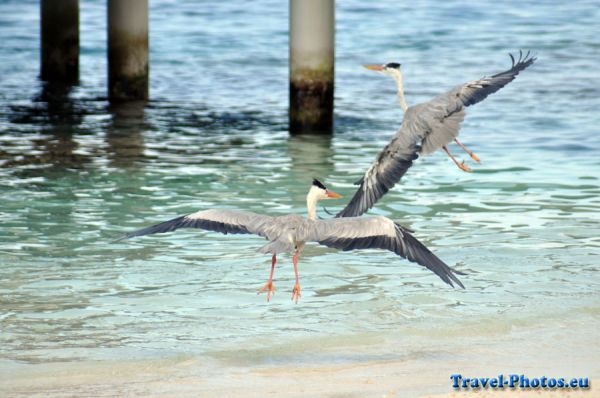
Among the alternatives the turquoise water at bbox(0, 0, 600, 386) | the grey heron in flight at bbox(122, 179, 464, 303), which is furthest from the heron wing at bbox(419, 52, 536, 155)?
the grey heron in flight at bbox(122, 179, 464, 303)

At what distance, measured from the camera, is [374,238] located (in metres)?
10.5

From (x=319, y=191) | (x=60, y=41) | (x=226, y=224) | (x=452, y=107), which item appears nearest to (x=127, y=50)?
(x=60, y=41)

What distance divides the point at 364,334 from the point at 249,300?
1.59 m

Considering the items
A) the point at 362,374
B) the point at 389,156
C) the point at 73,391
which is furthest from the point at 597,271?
the point at 73,391

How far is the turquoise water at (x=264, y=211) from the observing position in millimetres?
11898

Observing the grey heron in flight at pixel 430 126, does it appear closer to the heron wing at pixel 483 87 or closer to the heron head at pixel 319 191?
the heron wing at pixel 483 87

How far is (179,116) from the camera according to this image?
26203 mm

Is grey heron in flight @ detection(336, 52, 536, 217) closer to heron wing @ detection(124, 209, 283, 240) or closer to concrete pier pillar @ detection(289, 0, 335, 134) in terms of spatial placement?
heron wing @ detection(124, 209, 283, 240)

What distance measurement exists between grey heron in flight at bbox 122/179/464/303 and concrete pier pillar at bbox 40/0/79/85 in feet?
67.1

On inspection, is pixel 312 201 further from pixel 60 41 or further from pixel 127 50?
pixel 60 41

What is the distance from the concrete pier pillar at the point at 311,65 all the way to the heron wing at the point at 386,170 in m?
9.05

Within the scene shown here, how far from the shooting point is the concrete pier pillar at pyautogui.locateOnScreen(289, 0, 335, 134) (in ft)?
73.5

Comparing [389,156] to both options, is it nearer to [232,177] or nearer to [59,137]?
[232,177]

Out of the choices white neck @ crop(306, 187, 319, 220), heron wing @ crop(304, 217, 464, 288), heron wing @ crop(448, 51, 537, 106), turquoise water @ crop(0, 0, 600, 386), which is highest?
heron wing @ crop(448, 51, 537, 106)
